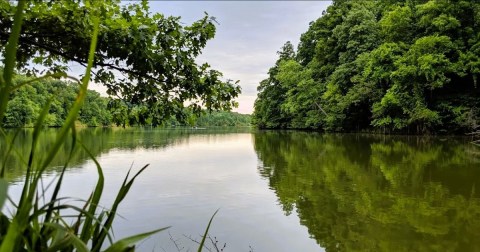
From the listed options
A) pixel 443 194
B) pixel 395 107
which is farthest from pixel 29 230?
pixel 395 107

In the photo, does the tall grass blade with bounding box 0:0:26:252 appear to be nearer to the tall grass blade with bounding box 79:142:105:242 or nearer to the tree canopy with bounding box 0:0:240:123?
the tall grass blade with bounding box 79:142:105:242

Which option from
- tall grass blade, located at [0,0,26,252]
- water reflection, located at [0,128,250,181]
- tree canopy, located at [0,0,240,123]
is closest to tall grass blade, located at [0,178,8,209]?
tall grass blade, located at [0,0,26,252]

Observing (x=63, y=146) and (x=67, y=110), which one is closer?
(x=67, y=110)

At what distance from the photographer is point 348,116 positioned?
35562 mm

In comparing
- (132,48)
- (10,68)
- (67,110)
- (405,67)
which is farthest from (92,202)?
(405,67)

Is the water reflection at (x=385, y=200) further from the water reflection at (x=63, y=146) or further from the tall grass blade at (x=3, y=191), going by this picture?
the tall grass blade at (x=3, y=191)

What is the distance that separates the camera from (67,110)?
982mm

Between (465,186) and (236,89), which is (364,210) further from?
(236,89)

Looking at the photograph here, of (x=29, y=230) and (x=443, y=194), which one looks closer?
(x=29, y=230)

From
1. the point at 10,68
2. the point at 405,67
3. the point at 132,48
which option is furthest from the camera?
the point at 405,67

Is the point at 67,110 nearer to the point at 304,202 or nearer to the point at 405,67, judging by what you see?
the point at 304,202

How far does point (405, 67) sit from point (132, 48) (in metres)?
25.6

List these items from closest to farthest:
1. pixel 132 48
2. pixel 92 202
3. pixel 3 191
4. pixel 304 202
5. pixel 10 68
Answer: pixel 3 191 → pixel 10 68 → pixel 92 202 → pixel 132 48 → pixel 304 202

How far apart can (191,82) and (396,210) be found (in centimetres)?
525
